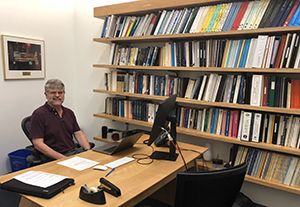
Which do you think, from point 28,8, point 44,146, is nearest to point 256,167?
point 44,146

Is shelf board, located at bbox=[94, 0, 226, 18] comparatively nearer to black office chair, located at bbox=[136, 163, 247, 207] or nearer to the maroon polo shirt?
the maroon polo shirt

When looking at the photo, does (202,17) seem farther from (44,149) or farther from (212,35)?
(44,149)

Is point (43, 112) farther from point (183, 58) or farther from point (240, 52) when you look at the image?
point (240, 52)

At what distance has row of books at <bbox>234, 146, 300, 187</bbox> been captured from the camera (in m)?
2.14

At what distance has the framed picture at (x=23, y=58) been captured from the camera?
295cm

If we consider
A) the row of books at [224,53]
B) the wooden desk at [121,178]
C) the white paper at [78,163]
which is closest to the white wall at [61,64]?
the row of books at [224,53]

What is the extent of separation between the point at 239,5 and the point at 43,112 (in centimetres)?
209

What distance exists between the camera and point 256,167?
2.32 meters

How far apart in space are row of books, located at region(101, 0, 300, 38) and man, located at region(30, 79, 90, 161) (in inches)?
43.4

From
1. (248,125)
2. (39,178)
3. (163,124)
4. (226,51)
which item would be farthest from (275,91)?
(39,178)

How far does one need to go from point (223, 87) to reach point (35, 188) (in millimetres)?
1812

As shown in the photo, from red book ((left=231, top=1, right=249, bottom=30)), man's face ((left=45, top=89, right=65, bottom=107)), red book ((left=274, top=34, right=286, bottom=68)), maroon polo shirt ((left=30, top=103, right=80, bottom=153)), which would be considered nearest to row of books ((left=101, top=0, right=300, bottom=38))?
red book ((left=231, top=1, right=249, bottom=30))

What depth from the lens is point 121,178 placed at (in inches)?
60.6

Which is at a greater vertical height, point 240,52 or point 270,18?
point 270,18
